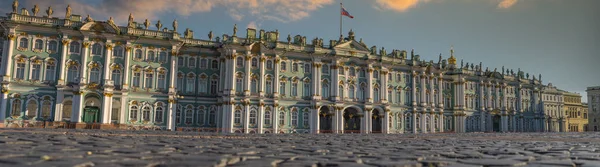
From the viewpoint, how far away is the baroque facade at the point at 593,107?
114812 mm

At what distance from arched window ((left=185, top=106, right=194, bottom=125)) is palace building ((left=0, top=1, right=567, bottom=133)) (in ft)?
0.36

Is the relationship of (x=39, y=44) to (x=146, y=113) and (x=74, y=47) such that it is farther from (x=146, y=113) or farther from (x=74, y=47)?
(x=146, y=113)

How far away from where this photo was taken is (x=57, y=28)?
46.6m

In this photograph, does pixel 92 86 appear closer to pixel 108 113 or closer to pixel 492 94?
pixel 108 113

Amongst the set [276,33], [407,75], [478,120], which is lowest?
[478,120]

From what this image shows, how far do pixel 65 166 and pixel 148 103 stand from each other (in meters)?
44.8

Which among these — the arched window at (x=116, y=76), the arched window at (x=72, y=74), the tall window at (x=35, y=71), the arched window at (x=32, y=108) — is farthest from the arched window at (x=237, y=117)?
the tall window at (x=35, y=71)

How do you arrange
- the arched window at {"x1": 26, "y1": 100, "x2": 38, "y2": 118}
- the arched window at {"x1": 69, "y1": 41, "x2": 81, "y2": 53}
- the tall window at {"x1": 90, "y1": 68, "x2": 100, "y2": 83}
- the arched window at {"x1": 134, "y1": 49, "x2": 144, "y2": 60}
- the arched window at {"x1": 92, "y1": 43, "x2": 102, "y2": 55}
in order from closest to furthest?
the arched window at {"x1": 26, "y1": 100, "x2": 38, "y2": 118} < the arched window at {"x1": 69, "y1": 41, "x2": 81, "y2": 53} < the tall window at {"x1": 90, "y1": 68, "x2": 100, "y2": 83} < the arched window at {"x1": 92, "y1": 43, "x2": 102, "y2": 55} < the arched window at {"x1": 134, "y1": 49, "x2": 144, "y2": 60}

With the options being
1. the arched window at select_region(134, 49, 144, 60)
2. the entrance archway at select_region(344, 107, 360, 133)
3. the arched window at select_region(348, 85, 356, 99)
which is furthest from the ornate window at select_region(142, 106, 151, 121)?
the entrance archway at select_region(344, 107, 360, 133)

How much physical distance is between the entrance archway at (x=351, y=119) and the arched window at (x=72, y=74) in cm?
3154

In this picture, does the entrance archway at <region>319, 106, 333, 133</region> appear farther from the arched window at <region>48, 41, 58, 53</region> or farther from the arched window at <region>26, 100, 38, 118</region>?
the arched window at <region>26, 100, 38, 118</region>

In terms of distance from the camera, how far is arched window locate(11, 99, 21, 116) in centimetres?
4478

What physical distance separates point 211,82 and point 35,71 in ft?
57.7

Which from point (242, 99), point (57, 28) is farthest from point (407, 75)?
point (57, 28)
